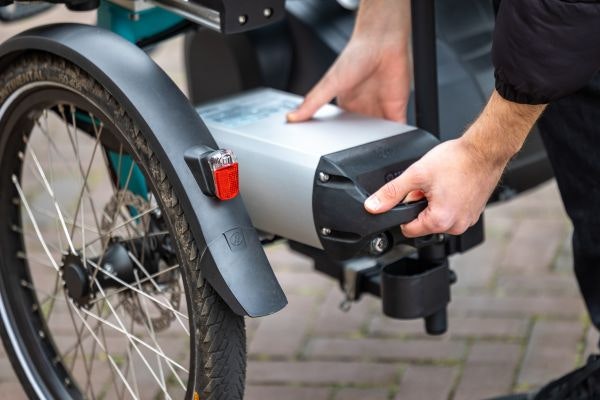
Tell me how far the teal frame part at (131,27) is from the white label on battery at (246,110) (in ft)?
0.59

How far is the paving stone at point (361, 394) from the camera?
8.92 ft

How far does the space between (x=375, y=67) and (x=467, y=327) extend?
0.95 metres

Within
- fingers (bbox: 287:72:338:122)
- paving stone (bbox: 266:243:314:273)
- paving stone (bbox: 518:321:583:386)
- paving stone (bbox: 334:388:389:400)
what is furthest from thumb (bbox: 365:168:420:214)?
paving stone (bbox: 266:243:314:273)

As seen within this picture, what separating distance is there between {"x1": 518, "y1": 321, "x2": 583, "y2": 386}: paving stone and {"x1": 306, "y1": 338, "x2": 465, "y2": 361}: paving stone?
0.58 feet

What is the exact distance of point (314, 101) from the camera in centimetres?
228

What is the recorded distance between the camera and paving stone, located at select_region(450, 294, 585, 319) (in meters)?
3.12

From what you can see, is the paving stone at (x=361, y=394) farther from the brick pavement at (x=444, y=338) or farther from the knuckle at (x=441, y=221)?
the knuckle at (x=441, y=221)

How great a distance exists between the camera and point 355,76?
2.36m

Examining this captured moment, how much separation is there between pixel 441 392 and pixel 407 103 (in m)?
0.71

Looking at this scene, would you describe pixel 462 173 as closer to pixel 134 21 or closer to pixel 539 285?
pixel 134 21

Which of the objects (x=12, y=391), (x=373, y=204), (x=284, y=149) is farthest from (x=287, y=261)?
(x=373, y=204)

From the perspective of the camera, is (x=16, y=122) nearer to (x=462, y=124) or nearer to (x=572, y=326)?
(x=462, y=124)

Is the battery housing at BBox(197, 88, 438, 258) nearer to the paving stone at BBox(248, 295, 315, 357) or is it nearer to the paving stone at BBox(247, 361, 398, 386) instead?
the paving stone at BBox(247, 361, 398, 386)

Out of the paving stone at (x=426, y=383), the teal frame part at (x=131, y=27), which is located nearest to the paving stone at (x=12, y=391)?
the teal frame part at (x=131, y=27)
